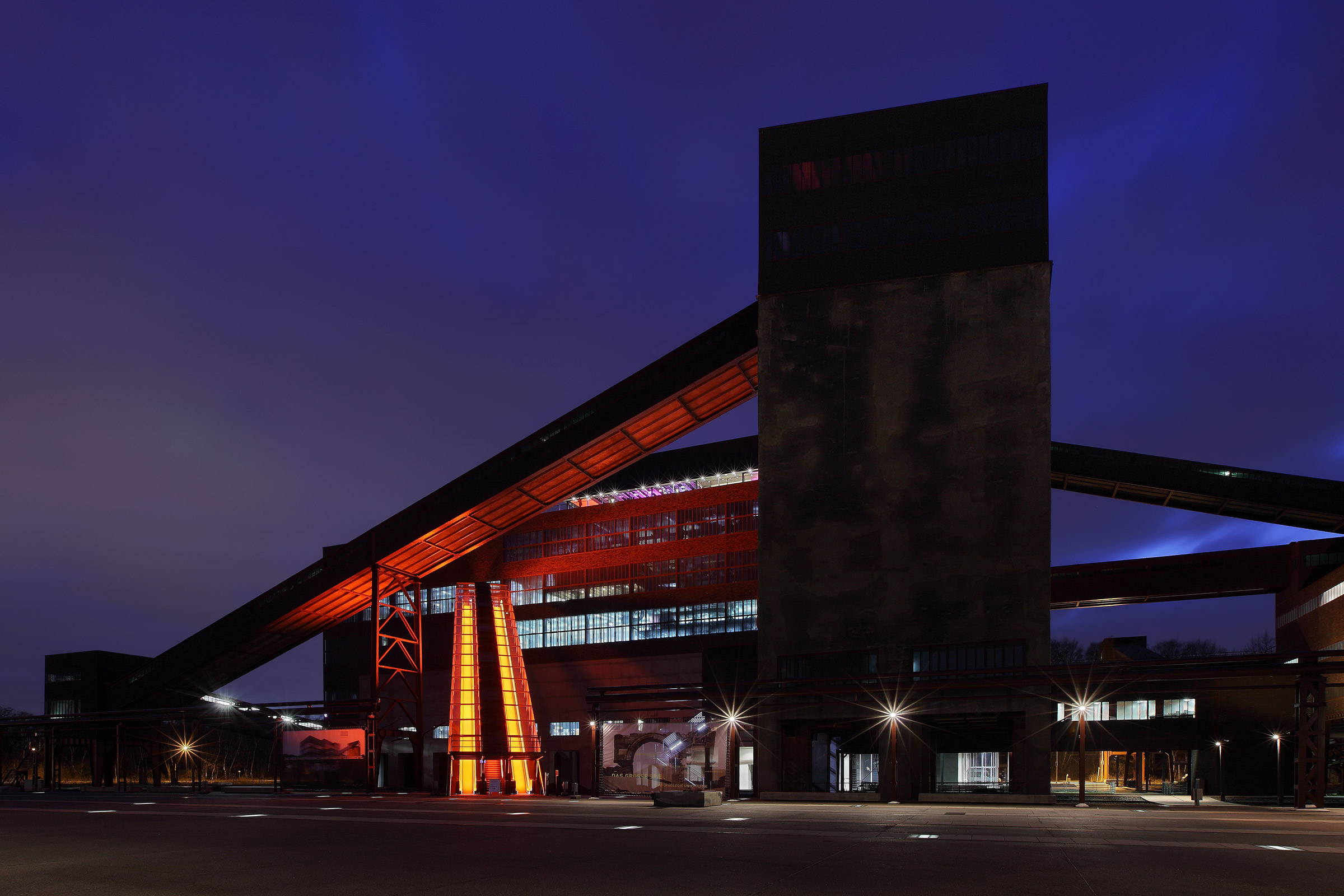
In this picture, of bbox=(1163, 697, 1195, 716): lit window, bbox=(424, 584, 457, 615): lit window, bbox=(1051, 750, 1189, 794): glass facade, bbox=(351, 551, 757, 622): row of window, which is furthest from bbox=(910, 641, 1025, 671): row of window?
bbox=(424, 584, 457, 615): lit window

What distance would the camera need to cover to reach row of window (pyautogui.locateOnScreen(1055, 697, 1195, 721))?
73188 millimetres

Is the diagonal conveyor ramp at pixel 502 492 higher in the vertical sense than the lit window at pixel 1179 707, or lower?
higher

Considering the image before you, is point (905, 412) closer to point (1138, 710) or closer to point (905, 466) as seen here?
point (905, 466)

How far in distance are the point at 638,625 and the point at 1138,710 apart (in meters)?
37.7

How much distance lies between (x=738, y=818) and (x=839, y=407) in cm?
2744

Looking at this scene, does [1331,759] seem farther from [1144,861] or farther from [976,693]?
[1144,861]

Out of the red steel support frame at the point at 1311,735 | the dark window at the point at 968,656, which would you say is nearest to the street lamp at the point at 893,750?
the dark window at the point at 968,656

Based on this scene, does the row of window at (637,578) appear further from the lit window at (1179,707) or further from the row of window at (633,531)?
the lit window at (1179,707)

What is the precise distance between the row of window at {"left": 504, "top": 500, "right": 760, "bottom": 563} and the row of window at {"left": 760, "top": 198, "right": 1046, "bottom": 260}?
22708 mm

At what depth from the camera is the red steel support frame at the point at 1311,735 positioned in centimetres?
3625

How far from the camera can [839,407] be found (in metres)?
51.5

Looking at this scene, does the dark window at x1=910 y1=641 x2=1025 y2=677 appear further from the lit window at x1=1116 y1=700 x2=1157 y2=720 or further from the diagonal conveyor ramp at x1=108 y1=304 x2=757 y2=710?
the lit window at x1=1116 y1=700 x2=1157 y2=720

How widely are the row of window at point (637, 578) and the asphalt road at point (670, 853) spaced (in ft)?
131

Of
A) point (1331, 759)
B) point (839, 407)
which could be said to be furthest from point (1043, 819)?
point (1331, 759)
